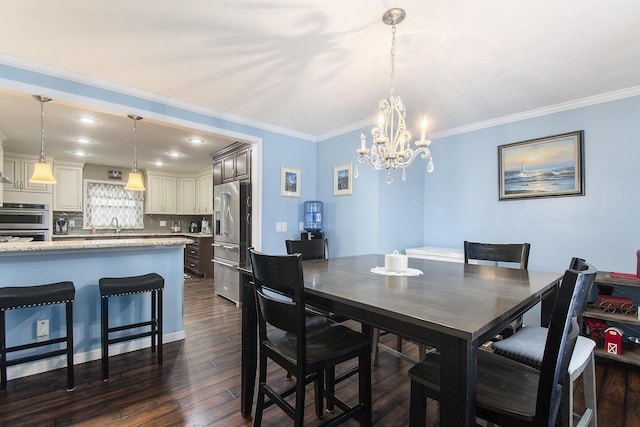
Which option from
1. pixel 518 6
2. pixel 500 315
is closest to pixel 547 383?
pixel 500 315

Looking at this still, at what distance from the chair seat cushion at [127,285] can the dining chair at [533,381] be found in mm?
2118

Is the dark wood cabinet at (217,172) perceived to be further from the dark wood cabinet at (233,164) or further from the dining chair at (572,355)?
the dining chair at (572,355)

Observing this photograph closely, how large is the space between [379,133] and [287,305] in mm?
1324

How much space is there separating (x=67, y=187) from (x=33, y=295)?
4.76 metres

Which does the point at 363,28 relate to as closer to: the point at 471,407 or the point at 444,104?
the point at 444,104

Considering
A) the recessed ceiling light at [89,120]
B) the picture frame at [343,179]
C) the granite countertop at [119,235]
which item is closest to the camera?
the recessed ceiling light at [89,120]

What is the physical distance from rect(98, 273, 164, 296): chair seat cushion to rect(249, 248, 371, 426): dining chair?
1.35 meters

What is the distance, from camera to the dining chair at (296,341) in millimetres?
1216

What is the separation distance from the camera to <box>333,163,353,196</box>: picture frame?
3.75m

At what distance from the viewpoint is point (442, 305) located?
1042 millimetres

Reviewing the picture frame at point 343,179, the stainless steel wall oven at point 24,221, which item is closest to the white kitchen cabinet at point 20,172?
the stainless steel wall oven at point 24,221

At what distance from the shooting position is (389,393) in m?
1.97

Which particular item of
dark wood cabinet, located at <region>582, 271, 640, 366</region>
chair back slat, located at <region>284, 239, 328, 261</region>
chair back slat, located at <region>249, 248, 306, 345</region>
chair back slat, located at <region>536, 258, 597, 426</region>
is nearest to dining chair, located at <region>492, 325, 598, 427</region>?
chair back slat, located at <region>536, 258, 597, 426</region>

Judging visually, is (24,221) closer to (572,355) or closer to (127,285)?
(127,285)
